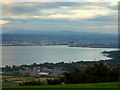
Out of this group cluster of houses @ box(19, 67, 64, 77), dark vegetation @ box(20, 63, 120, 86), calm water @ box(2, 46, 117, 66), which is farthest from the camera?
calm water @ box(2, 46, 117, 66)

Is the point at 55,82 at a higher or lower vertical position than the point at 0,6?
lower

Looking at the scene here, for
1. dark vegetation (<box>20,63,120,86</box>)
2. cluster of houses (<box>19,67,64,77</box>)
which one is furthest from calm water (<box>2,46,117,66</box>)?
dark vegetation (<box>20,63,120,86</box>)

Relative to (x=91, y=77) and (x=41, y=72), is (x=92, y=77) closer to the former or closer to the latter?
(x=91, y=77)

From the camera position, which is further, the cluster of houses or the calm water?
the calm water

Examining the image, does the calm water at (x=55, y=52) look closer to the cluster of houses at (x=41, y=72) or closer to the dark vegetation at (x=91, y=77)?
the cluster of houses at (x=41, y=72)

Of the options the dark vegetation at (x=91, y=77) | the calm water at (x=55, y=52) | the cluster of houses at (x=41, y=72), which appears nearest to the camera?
the dark vegetation at (x=91, y=77)

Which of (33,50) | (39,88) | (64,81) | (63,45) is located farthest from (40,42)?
(39,88)

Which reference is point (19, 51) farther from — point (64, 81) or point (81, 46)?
point (64, 81)

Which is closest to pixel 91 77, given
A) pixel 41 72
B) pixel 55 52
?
pixel 41 72

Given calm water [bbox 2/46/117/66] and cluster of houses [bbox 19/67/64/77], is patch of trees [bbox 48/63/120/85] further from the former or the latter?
calm water [bbox 2/46/117/66]

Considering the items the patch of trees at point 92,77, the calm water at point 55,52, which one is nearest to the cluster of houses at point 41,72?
the patch of trees at point 92,77

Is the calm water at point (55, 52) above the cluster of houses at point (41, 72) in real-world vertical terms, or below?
above
